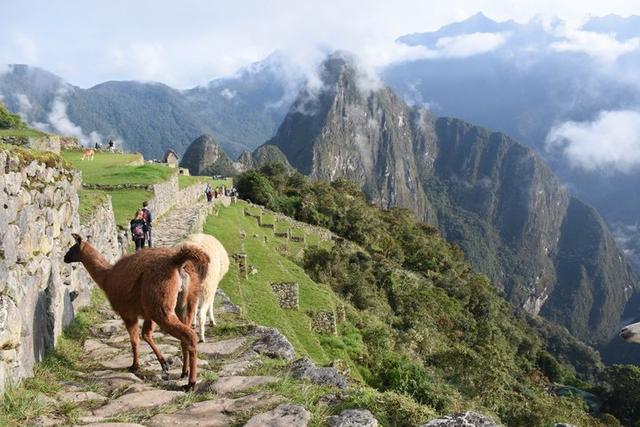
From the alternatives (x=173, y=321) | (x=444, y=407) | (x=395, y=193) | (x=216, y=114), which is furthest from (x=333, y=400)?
(x=216, y=114)

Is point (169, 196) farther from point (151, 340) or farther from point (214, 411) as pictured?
point (214, 411)

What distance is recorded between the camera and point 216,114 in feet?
582

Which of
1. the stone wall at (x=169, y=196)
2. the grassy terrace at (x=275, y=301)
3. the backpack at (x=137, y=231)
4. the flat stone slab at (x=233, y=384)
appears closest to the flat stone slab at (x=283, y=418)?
the flat stone slab at (x=233, y=384)

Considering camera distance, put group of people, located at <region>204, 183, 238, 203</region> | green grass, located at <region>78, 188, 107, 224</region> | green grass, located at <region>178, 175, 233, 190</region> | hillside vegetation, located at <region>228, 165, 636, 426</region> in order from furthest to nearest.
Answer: green grass, located at <region>178, 175, 233, 190</region>
group of people, located at <region>204, 183, 238, 203</region>
hillside vegetation, located at <region>228, 165, 636, 426</region>
green grass, located at <region>78, 188, 107, 224</region>

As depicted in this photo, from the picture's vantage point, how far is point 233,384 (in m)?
4.41

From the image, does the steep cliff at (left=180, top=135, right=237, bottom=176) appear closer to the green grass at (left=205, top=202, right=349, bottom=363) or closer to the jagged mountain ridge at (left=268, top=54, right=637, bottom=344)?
the green grass at (left=205, top=202, right=349, bottom=363)

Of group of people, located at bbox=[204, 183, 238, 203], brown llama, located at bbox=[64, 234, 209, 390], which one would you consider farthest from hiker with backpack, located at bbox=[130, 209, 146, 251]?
group of people, located at bbox=[204, 183, 238, 203]

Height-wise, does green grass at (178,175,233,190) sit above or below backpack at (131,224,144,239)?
above

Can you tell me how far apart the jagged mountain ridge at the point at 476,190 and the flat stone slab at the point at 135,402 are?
124 meters

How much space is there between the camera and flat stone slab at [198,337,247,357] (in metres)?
5.67

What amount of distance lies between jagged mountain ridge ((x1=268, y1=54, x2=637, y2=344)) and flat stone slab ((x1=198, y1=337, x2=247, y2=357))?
12182cm

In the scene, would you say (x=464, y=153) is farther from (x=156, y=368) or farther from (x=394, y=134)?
(x=156, y=368)

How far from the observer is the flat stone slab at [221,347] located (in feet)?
18.6

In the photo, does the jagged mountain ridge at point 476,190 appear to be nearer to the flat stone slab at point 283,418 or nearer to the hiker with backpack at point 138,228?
the hiker with backpack at point 138,228
